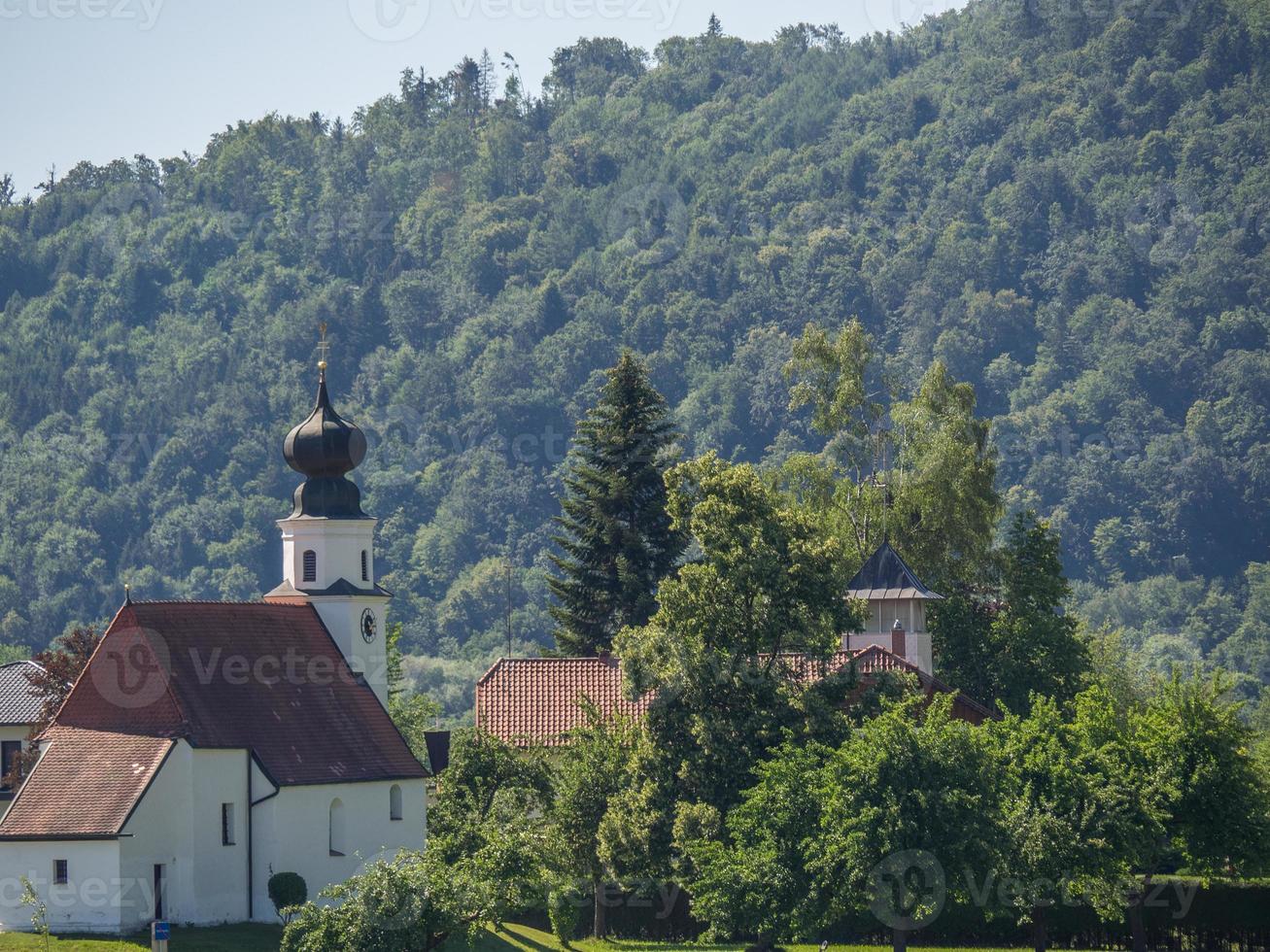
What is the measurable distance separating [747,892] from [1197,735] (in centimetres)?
1276

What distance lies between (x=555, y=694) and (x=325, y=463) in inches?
472

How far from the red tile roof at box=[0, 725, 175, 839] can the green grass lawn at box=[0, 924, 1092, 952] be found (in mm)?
2690

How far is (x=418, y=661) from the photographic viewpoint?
198 meters

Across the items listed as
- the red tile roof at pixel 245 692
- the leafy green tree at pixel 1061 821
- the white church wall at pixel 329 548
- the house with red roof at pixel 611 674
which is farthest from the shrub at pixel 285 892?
the leafy green tree at pixel 1061 821

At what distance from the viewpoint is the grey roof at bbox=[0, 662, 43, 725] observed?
76.7m

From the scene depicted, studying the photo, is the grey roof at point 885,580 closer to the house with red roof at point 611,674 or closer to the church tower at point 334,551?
the house with red roof at point 611,674

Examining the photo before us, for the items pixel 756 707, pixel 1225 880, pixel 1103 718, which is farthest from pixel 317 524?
pixel 1225 880

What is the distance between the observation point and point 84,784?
56500 mm

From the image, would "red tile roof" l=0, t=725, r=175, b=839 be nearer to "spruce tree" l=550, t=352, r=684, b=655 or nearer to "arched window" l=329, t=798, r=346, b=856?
"arched window" l=329, t=798, r=346, b=856

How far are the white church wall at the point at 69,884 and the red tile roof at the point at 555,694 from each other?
16946 mm

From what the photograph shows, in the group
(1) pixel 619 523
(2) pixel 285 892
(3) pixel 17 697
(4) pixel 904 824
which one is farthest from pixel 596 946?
(3) pixel 17 697

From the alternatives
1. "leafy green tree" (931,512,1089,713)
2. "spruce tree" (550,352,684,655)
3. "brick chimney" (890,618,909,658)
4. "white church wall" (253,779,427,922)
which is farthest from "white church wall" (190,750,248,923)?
"leafy green tree" (931,512,1089,713)

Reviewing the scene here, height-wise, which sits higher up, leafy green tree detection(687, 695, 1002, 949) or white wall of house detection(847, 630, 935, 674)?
white wall of house detection(847, 630, 935, 674)

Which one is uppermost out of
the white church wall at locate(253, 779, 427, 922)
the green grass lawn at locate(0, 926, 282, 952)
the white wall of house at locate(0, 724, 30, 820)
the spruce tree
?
the spruce tree
